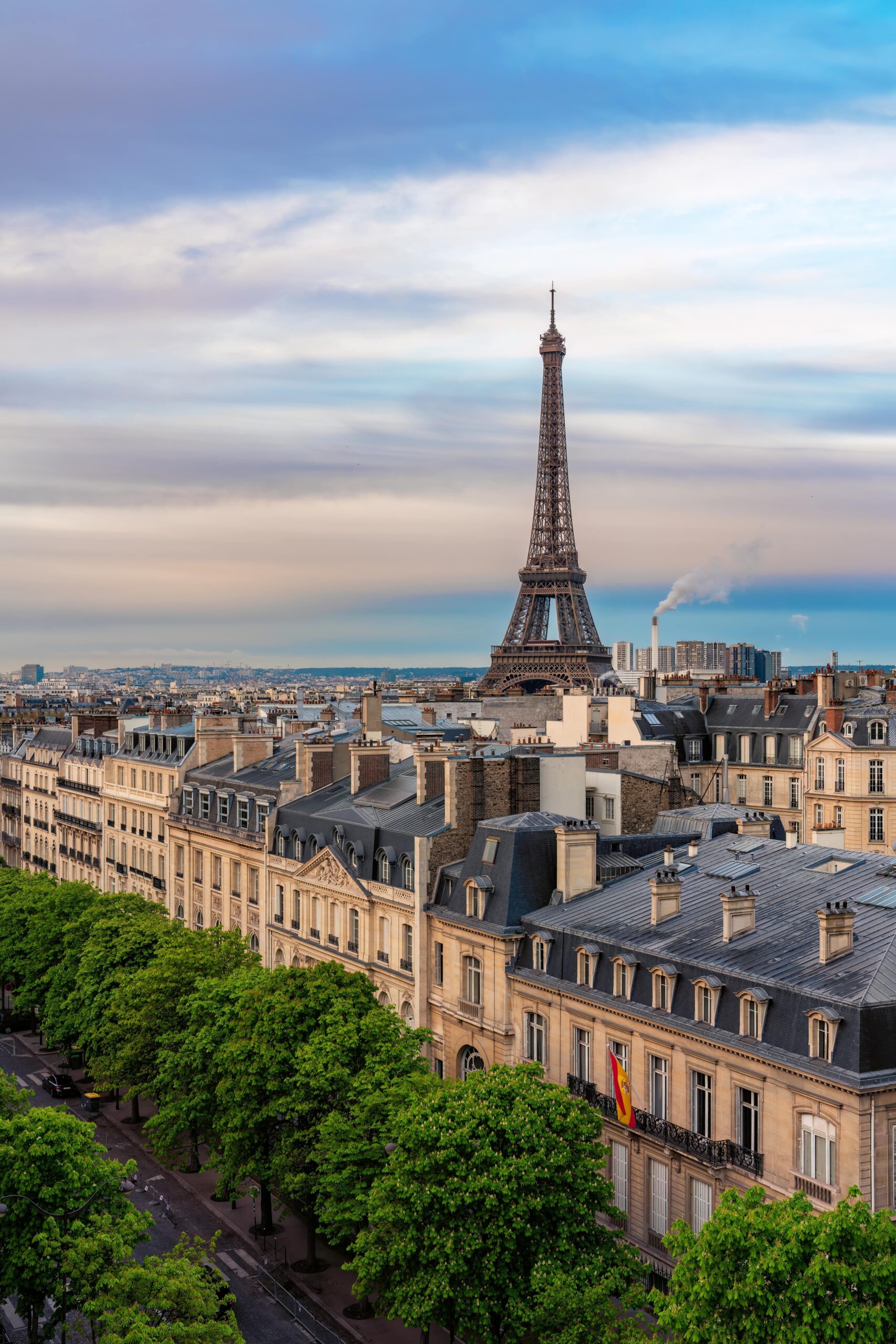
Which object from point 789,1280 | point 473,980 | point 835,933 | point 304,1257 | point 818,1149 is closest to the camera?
point 789,1280

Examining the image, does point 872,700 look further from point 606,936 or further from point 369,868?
point 606,936

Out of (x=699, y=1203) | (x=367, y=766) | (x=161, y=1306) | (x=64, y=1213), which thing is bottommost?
(x=161, y=1306)

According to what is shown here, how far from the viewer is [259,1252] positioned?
1745 inches

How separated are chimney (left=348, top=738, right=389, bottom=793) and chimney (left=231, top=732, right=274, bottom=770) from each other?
14056 millimetres

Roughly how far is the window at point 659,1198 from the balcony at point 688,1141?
95cm

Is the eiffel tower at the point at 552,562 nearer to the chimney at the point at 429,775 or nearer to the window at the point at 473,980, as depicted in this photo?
the chimney at the point at 429,775

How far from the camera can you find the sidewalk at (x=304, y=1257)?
38.3 m

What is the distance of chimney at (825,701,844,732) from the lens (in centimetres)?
8588

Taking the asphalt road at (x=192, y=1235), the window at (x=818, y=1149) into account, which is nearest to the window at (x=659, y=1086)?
the window at (x=818, y=1149)

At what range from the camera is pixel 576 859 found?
45.3m

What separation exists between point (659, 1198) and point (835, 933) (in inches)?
355

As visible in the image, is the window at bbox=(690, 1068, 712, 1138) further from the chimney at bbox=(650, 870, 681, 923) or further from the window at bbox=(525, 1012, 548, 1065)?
the window at bbox=(525, 1012, 548, 1065)

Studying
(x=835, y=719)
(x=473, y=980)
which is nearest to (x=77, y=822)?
(x=835, y=719)

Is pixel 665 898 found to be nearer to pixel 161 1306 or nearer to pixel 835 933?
pixel 835 933
